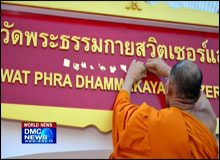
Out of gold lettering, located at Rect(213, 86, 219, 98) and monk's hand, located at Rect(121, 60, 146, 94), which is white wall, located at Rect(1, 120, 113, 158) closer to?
monk's hand, located at Rect(121, 60, 146, 94)

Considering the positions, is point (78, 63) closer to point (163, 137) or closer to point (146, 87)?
point (146, 87)

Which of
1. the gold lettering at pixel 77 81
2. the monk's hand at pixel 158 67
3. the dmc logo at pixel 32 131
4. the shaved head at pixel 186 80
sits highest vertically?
the monk's hand at pixel 158 67

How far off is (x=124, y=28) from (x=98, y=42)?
144mm

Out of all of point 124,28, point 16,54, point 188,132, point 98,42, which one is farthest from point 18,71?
point 188,132

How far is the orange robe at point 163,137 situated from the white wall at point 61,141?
0.25m

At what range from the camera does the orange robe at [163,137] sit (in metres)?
1.21

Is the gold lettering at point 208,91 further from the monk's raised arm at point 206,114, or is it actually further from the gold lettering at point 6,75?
the gold lettering at point 6,75

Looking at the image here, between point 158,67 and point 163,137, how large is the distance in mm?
460

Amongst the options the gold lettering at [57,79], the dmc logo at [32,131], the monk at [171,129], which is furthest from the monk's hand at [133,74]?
the dmc logo at [32,131]

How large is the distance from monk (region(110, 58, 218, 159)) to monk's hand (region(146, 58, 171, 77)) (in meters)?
0.23

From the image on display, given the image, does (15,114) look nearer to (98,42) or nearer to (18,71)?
(18,71)

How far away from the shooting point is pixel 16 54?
61.8 inches

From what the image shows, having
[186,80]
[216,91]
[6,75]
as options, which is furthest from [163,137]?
[6,75]

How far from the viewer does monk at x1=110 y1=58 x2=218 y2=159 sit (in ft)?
3.97
